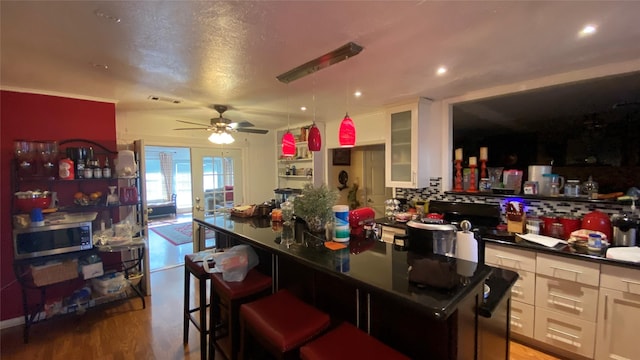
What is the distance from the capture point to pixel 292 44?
184 cm

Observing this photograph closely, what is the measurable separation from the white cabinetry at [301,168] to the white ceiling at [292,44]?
6.51 feet

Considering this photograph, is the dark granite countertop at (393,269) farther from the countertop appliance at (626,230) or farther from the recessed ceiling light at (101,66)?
the recessed ceiling light at (101,66)

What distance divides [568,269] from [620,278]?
Answer: 0.89 ft

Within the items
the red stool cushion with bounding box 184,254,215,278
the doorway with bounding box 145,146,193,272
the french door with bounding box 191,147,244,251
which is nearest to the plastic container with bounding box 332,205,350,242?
the red stool cushion with bounding box 184,254,215,278

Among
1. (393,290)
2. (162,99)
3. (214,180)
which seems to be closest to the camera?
(393,290)

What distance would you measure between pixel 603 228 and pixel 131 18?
3733 mm

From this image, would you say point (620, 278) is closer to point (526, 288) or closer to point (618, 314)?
point (618, 314)

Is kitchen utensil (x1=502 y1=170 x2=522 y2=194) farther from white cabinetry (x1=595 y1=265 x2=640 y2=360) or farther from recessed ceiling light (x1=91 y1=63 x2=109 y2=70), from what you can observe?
recessed ceiling light (x1=91 y1=63 x2=109 y2=70)

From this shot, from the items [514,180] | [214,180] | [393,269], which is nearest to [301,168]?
[214,180]

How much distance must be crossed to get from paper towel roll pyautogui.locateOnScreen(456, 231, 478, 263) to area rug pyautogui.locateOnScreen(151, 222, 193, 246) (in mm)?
5718

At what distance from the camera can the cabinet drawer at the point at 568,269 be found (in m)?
2.03

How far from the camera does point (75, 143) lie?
2.99 metres

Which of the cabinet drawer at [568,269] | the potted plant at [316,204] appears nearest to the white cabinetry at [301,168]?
the potted plant at [316,204]

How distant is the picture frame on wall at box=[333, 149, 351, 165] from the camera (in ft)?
16.8
